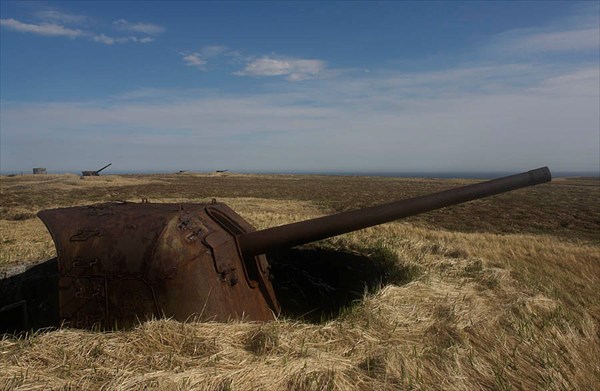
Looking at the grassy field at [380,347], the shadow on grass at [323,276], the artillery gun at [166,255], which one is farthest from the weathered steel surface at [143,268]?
the shadow on grass at [323,276]

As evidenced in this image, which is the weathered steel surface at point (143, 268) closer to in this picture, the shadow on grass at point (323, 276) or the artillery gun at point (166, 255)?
the artillery gun at point (166, 255)

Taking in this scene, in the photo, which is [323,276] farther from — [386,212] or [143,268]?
[143,268]

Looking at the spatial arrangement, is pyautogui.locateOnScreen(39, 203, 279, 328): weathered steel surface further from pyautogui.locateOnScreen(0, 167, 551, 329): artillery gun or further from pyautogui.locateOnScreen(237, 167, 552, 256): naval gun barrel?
pyautogui.locateOnScreen(237, 167, 552, 256): naval gun barrel

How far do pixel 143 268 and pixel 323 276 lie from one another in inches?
168

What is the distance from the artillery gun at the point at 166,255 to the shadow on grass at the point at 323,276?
84.7 inches

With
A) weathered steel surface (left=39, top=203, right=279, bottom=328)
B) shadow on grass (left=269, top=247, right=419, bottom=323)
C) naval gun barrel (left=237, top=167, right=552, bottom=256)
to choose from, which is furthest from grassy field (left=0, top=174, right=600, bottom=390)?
shadow on grass (left=269, top=247, right=419, bottom=323)

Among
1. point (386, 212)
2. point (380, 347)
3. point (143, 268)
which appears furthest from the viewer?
point (386, 212)

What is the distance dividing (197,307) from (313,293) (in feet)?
12.2

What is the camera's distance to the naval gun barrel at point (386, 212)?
15.8 feet

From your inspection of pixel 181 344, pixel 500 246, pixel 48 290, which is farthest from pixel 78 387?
pixel 500 246

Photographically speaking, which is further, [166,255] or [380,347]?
[166,255]

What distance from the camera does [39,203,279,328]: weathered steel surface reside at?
422cm

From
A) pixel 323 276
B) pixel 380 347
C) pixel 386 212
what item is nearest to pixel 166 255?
pixel 380 347

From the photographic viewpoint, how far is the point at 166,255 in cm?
429
